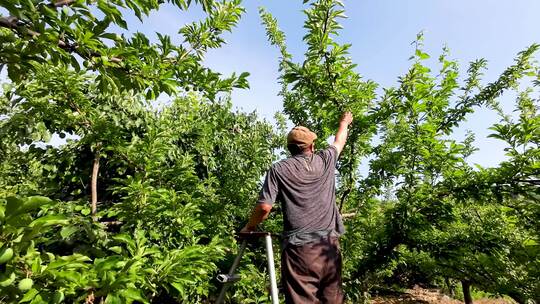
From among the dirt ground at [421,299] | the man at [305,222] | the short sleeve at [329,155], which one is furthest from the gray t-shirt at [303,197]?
the dirt ground at [421,299]

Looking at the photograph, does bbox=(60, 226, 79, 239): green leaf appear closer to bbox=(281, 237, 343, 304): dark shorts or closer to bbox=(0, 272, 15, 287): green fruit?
bbox=(0, 272, 15, 287): green fruit

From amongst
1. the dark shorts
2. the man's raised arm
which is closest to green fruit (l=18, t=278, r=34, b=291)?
the dark shorts

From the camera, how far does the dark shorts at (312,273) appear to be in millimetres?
2736

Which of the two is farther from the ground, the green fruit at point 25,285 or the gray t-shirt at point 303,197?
the gray t-shirt at point 303,197

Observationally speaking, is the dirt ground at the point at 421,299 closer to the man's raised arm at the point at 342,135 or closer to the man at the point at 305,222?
the man's raised arm at the point at 342,135

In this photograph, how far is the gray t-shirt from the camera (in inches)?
115

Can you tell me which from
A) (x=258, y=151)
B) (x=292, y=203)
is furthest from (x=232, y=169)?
(x=292, y=203)

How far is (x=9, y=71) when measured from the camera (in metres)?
2.23

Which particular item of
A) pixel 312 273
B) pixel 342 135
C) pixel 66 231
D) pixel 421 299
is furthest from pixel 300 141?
pixel 421 299

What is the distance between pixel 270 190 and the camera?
294 centimetres

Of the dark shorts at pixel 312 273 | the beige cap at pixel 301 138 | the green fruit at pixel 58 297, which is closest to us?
the green fruit at pixel 58 297

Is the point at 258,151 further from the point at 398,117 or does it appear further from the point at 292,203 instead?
the point at 292,203

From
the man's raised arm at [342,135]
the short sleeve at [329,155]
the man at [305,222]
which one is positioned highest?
the man's raised arm at [342,135]

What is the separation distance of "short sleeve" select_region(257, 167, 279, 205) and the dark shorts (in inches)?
16.9
